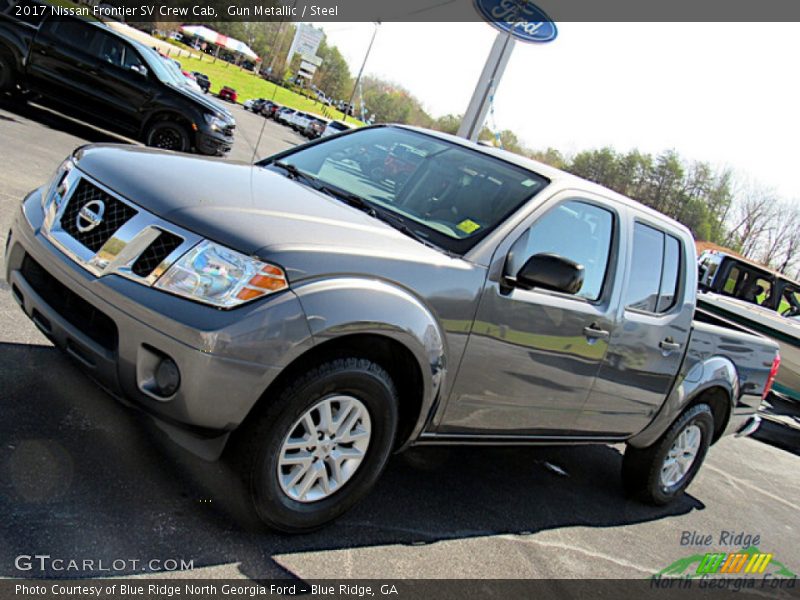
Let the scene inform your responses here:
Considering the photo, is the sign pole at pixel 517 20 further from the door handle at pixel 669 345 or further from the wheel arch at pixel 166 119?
the door handle at pixel 669 345

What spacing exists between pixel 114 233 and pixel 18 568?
128cm

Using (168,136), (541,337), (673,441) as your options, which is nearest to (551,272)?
(541,337)

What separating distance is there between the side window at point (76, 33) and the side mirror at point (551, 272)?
34.7 ft

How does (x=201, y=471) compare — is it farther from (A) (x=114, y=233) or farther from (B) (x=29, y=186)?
(B) (x=29, y=186)

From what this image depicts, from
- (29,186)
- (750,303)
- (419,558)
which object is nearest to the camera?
(419,558)

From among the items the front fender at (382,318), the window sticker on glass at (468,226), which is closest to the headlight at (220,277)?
the front fender at (382,318)

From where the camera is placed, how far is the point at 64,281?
9.91ft

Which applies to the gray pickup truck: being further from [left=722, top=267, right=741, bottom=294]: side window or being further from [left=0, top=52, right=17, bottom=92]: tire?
[left=722, top=267, right=741, bottom=294]: side window

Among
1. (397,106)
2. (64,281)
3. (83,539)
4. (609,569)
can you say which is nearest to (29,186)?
(64,281)

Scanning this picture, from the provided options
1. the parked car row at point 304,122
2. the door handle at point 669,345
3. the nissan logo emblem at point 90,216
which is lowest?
the nissan logo emblem at point 90,216

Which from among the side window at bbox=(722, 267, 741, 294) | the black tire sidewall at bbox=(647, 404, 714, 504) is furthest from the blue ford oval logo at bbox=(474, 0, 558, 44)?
the black tire sidewall at bbox=(647, 404, 714, 504)

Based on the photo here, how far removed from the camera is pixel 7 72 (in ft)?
37.4

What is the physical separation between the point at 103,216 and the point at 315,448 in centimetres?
132

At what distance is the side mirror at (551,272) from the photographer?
11.3 feet
